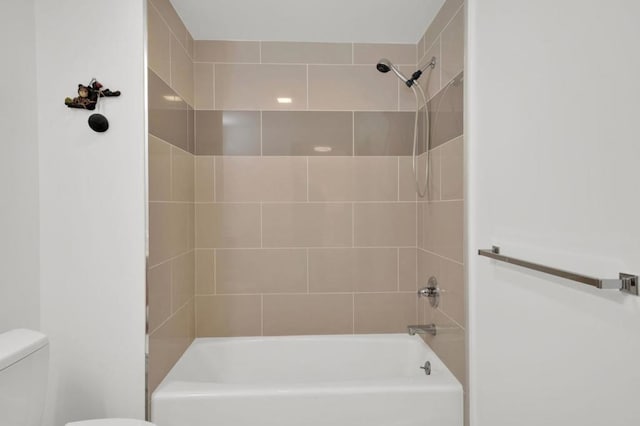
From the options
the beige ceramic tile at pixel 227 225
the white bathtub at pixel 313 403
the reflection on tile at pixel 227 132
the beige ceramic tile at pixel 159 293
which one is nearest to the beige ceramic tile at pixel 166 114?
the reflection on tile at pixel 227 132

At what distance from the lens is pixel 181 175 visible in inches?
80.2

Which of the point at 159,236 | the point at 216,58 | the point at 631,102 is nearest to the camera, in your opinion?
the point at 631,102

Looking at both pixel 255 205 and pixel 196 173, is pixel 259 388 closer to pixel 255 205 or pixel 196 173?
pixel 255 205

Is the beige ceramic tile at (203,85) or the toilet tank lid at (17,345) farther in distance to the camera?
the beige ceramic tile at (203,85)

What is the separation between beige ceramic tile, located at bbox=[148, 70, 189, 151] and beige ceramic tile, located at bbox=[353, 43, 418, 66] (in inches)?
41.7

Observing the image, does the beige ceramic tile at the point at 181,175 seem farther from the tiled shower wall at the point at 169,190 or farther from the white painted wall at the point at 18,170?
the white painted wall at the point at 18,170

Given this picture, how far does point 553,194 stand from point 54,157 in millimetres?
1758

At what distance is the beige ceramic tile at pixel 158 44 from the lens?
161 centimetres

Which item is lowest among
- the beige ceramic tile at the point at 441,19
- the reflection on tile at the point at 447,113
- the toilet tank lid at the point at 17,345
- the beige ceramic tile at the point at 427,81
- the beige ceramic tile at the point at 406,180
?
the toilet tank lid at the point at 17,345

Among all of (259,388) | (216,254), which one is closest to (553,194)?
(259,388)

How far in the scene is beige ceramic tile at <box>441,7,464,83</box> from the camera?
1.63 m

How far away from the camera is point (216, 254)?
2320 mm

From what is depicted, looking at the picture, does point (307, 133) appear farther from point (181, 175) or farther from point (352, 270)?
point (352, 270)

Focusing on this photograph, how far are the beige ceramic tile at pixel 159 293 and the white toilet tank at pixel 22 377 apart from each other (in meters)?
0.39
